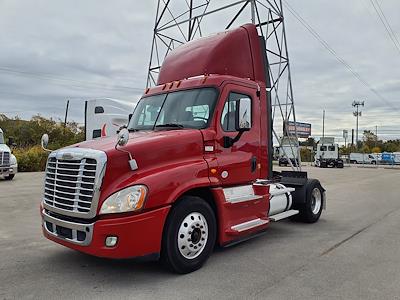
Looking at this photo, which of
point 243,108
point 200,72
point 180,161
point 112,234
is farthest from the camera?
point 200,72

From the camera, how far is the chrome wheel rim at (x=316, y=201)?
8195mm

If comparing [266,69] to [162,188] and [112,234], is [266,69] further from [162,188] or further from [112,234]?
[112,234]

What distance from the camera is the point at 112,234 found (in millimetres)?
4156

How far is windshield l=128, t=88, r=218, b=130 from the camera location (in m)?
5.35

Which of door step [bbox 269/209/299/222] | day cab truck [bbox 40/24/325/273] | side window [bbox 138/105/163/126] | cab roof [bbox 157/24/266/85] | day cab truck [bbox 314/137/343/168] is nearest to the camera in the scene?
day cab truck [bbox 40/24/325/273]

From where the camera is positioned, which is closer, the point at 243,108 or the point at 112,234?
the point at 112,234

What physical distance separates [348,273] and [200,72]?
3.70 metres

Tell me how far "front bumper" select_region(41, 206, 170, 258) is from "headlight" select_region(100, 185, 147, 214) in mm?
100

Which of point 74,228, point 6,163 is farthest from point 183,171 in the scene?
point 6,163

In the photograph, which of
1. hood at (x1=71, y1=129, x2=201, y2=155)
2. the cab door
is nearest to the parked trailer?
the cab door

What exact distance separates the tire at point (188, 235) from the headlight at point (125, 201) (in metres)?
0.52

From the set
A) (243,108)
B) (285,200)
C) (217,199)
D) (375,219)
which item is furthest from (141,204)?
(375,219)

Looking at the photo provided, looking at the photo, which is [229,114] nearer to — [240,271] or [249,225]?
[249,225]

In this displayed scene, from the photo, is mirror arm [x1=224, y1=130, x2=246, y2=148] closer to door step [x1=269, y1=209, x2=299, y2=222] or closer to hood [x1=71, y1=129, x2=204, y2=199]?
hood [x1=71, y1=129, x2=204, y2=199]
